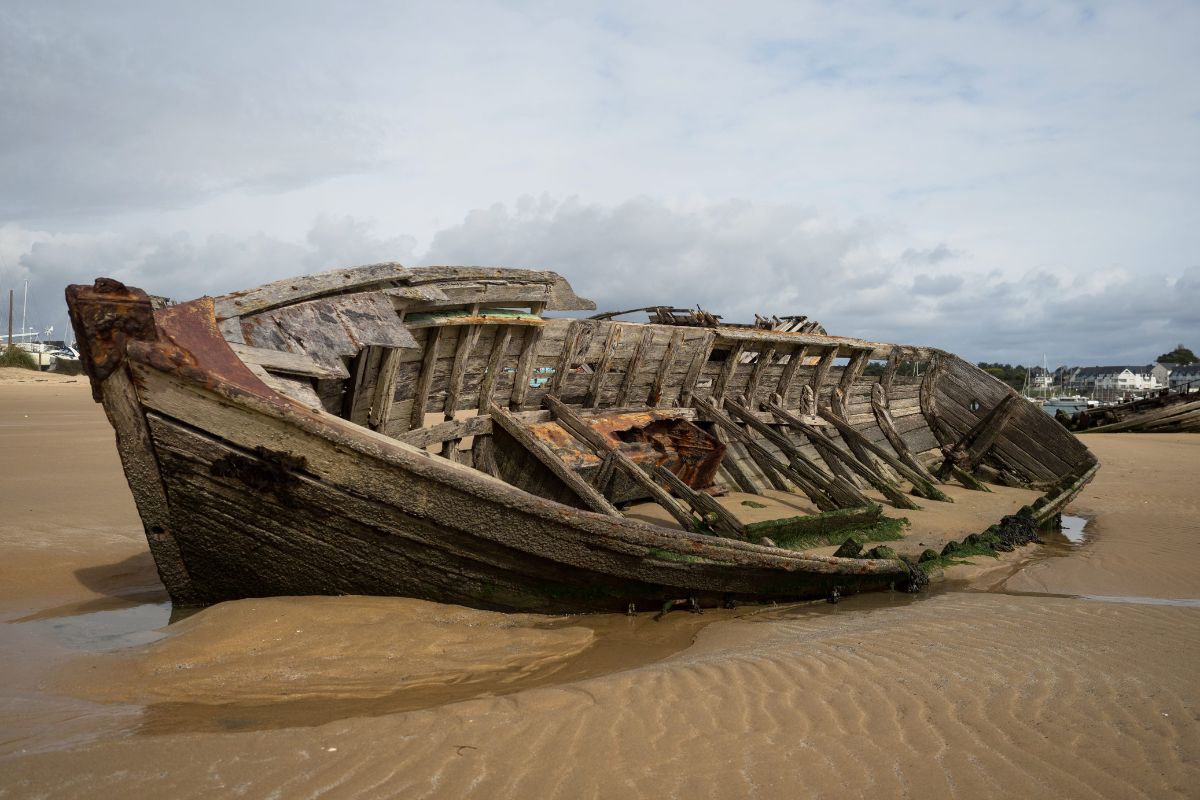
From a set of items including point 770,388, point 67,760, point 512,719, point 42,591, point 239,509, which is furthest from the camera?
point 770,388

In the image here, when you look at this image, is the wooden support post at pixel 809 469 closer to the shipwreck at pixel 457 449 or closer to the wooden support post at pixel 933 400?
the shipwreck at pixel 457 449

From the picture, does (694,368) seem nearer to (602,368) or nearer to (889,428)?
(602,368)

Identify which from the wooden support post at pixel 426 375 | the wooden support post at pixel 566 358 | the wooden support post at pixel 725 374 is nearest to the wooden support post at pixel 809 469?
the wooden support post at pixel 725 374

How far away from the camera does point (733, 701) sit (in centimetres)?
352

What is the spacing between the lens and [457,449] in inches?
268

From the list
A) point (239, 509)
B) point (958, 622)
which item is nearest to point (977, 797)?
point (958, 622)

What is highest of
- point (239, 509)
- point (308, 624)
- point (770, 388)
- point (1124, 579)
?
point (770, 388)

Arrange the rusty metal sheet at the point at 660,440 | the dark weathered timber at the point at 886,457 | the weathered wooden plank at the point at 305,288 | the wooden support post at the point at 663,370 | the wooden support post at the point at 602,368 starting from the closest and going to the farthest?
the weathered wooden plank at the point at 305,288
the rusty metal sheet at the point at 660,440
the wooden support post at the point at 602,368
the wooden support post at the point at 663,370
the dark weathered timber at the point at 886,457

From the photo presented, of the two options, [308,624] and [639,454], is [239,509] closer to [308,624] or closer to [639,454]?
[308,624]

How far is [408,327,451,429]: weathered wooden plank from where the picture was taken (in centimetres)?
643

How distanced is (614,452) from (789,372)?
4731 millimetres

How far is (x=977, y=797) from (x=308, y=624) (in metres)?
3.03

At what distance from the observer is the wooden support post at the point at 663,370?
886 cm

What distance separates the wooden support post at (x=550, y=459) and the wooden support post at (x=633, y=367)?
166 centimetres
